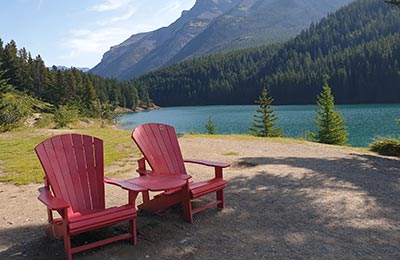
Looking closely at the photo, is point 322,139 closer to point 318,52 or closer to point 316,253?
point 316,253

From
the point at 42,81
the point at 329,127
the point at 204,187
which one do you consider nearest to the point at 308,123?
the point at 329,127

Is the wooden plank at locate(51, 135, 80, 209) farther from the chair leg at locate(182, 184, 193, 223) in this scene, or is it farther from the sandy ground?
the chair leg at locate(182, 184, 193, 223)

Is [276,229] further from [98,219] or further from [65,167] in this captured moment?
[65,167]

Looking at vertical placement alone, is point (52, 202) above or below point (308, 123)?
above

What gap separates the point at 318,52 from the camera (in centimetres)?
12975

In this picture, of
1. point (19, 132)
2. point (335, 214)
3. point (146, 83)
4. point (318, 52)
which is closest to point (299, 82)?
point (318, 52)

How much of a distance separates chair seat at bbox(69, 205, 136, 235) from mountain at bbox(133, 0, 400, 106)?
84.2m

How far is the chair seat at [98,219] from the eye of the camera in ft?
10.2

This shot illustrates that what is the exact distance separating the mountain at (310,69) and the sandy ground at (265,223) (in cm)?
8060

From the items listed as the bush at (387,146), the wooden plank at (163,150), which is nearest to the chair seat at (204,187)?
the wooden plank at (163,150)

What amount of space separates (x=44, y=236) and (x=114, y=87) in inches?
3606

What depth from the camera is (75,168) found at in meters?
3.85

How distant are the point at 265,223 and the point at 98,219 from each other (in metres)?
2.00

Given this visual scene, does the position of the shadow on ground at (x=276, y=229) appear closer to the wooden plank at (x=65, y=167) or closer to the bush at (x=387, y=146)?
the wooden plank at (x=65, y=167)
